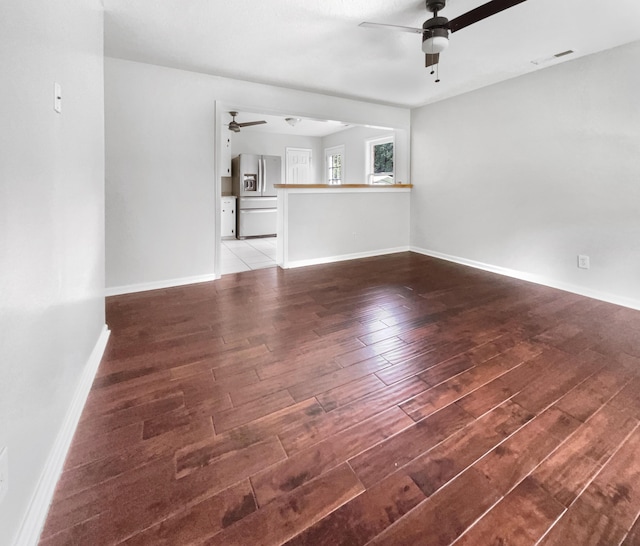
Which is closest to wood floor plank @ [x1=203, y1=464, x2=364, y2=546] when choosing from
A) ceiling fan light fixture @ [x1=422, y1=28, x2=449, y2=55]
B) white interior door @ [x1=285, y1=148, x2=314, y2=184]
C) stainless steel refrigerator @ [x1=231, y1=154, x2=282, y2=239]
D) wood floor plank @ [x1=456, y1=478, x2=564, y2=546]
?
wood floor plank @ [x1=456, y1=478, x2=564, y2=546]

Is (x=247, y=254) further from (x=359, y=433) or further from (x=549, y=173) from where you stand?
(x=359, y=433)

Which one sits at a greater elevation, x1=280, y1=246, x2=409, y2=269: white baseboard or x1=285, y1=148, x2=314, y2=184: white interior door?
x1=285, y1=148, x2=314, y2=184: white interior door

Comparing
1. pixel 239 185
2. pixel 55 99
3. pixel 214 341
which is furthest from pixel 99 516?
pixel 239 185

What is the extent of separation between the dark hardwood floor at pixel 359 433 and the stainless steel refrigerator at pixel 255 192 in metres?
4.61

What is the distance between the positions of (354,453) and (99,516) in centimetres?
91

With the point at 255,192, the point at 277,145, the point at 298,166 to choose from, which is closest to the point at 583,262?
the point at 255,192

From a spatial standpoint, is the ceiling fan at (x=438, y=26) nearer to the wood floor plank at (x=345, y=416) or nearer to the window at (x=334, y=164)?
the wood floor plank at (x=345, y=416)

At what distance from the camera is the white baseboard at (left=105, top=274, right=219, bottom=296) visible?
3.51 meters

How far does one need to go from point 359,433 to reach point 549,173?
3677mm

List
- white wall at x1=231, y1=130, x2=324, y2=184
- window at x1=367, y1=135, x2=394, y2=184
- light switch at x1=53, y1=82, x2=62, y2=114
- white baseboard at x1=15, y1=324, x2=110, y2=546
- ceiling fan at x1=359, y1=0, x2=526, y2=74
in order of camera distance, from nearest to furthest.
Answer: white baseboard at x1=15, y1=324, x2=110, y2=546 → light switch at x1=53, y1=82, x2=62, y2=114 → ceiling fan at x1=359, y1=0, x2=526, y2=74 → window at x1=367, y1=135, x2=394, y2=184 → white wall at x1=231, y1=130, x2=324, y2=184

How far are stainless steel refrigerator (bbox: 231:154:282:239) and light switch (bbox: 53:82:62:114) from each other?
580cm

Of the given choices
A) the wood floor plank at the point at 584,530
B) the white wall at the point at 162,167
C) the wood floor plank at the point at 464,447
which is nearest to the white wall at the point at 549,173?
the wood floor plank at the point at 464,447

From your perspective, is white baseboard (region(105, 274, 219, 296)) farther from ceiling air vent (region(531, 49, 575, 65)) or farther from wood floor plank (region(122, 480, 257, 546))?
ceiling air vent (region(531, 49, 575, 65))

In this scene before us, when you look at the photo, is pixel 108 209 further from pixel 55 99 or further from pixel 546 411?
pixel 546 411
